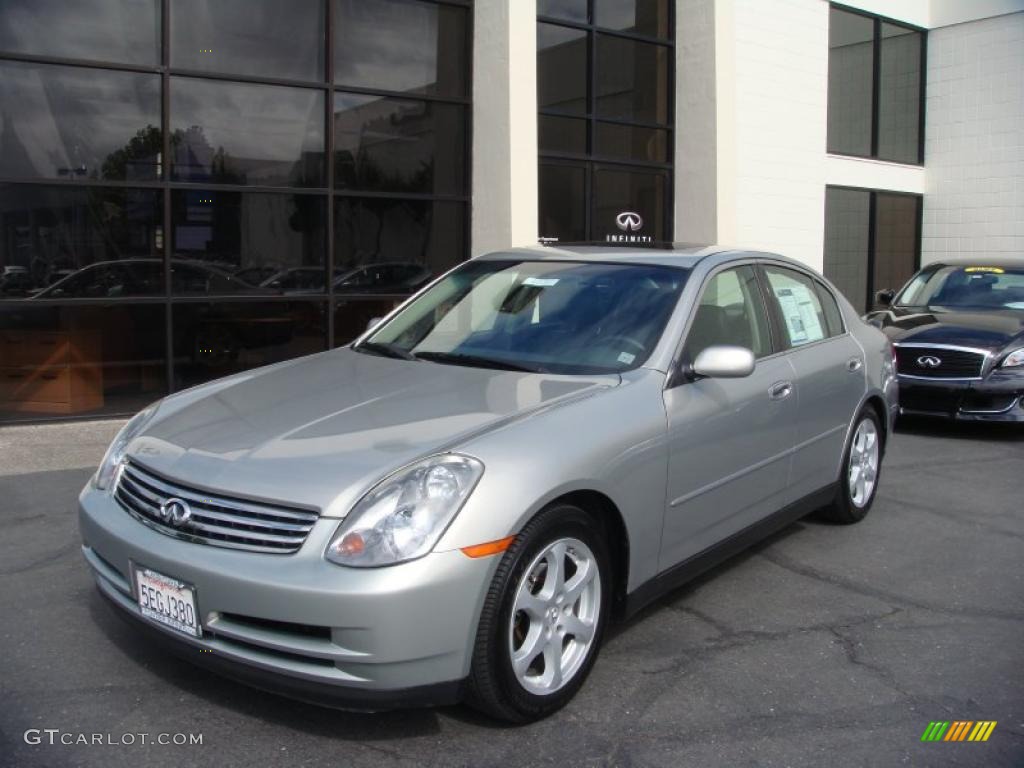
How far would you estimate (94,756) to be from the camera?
318 cm

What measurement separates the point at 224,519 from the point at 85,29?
711 cm

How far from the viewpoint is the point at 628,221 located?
1244cm

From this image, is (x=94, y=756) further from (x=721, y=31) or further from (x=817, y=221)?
(x=817, y=221)

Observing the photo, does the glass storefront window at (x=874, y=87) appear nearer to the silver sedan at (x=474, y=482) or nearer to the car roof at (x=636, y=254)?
the car roof at (x=636, y=254)

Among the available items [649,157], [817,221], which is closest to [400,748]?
[649,157]

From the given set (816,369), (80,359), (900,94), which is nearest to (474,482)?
(816,369)

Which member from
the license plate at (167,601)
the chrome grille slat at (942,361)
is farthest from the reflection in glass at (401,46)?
the license plate at (167,601)

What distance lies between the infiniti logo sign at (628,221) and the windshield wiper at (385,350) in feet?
25.7

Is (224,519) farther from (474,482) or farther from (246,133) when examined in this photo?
(246,133)

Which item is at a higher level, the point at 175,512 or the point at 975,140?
the point at 975,140

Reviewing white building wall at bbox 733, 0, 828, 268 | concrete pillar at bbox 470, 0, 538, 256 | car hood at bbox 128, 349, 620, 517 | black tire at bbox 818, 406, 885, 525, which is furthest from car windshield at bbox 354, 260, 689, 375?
white building wall at bbox 733, 0, 828, 268

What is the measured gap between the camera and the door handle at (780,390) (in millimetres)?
4684

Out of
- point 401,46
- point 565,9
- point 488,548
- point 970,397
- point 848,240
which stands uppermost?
point 565,9

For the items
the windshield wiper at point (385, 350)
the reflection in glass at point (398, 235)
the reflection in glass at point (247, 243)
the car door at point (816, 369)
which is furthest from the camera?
the reflection in glass at point (398, 235)
